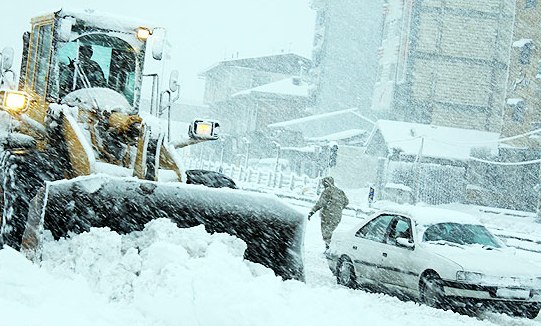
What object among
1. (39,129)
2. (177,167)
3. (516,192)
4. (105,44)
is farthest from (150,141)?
(516,192)

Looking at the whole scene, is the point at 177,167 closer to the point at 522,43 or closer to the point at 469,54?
the point at 522,43

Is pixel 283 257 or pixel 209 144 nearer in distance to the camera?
pixel 283 257

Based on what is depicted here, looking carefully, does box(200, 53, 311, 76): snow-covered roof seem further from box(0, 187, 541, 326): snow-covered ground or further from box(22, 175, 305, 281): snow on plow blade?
box(0, 187, 541, 326): snow-covered ground

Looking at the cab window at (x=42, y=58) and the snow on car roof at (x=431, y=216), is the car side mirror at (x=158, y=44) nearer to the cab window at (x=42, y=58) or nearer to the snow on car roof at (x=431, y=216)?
the cab window at (x=42, y=58)

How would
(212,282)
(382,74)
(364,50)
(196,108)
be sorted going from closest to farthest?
(212,282) < (382,74) < (364,50) < (196,108)

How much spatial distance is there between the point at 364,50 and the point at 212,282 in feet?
179

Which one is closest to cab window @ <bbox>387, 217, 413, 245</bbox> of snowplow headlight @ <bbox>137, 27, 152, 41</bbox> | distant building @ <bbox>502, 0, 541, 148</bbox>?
snowplow headlight @ <bbox>137, 27, 152, 41</bbox>

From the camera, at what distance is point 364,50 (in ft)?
193

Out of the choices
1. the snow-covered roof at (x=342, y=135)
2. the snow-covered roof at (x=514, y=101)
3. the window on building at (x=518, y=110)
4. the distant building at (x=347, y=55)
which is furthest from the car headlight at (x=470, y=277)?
the distant building at (x=347, y=55)

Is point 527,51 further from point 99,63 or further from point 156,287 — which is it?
point 156,287

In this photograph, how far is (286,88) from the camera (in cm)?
5984

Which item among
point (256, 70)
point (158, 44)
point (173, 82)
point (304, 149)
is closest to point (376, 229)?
point (173, 82)

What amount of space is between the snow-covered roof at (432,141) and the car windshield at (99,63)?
99.2 ft

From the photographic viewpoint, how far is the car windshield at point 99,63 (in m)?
8.60
